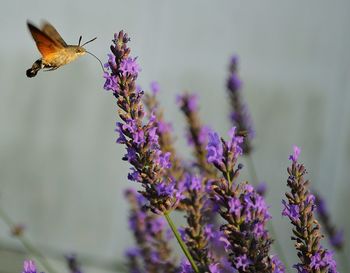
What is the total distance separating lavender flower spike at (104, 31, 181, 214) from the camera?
58.5 inches

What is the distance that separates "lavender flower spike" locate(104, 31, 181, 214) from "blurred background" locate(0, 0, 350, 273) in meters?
3.40

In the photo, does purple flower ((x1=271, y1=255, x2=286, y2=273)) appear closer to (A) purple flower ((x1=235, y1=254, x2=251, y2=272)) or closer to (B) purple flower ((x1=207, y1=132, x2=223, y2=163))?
(A) purple flower ((x1=235, y1=254, x2=251, y2=272))

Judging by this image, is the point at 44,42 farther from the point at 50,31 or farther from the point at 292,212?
the point at 292,212

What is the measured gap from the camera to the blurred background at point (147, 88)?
484 centimetres

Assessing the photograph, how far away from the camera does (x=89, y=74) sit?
5750 millimetres

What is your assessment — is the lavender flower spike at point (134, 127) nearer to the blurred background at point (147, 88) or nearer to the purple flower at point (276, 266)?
the purple flower at point (276, 266)

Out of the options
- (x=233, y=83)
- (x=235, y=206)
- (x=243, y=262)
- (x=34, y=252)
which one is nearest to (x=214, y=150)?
(x=235, y=206)

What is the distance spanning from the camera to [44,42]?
1735 mm

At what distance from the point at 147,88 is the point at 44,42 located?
12.2 ft

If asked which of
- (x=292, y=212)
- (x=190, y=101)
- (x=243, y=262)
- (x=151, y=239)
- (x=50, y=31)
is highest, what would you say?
(x=190, y=101)

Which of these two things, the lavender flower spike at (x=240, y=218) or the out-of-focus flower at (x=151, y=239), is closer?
the lavender flower spike at (x=240, y=218)

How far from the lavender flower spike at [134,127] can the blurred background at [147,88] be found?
134 inches

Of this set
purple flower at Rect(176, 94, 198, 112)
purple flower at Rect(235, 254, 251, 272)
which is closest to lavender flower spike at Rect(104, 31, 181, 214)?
purple flower at Rect(235, 254, 251, 272)

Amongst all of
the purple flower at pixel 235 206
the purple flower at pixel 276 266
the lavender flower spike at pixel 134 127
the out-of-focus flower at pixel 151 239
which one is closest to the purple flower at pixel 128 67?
the lavender flower spike at pixel 134 127
